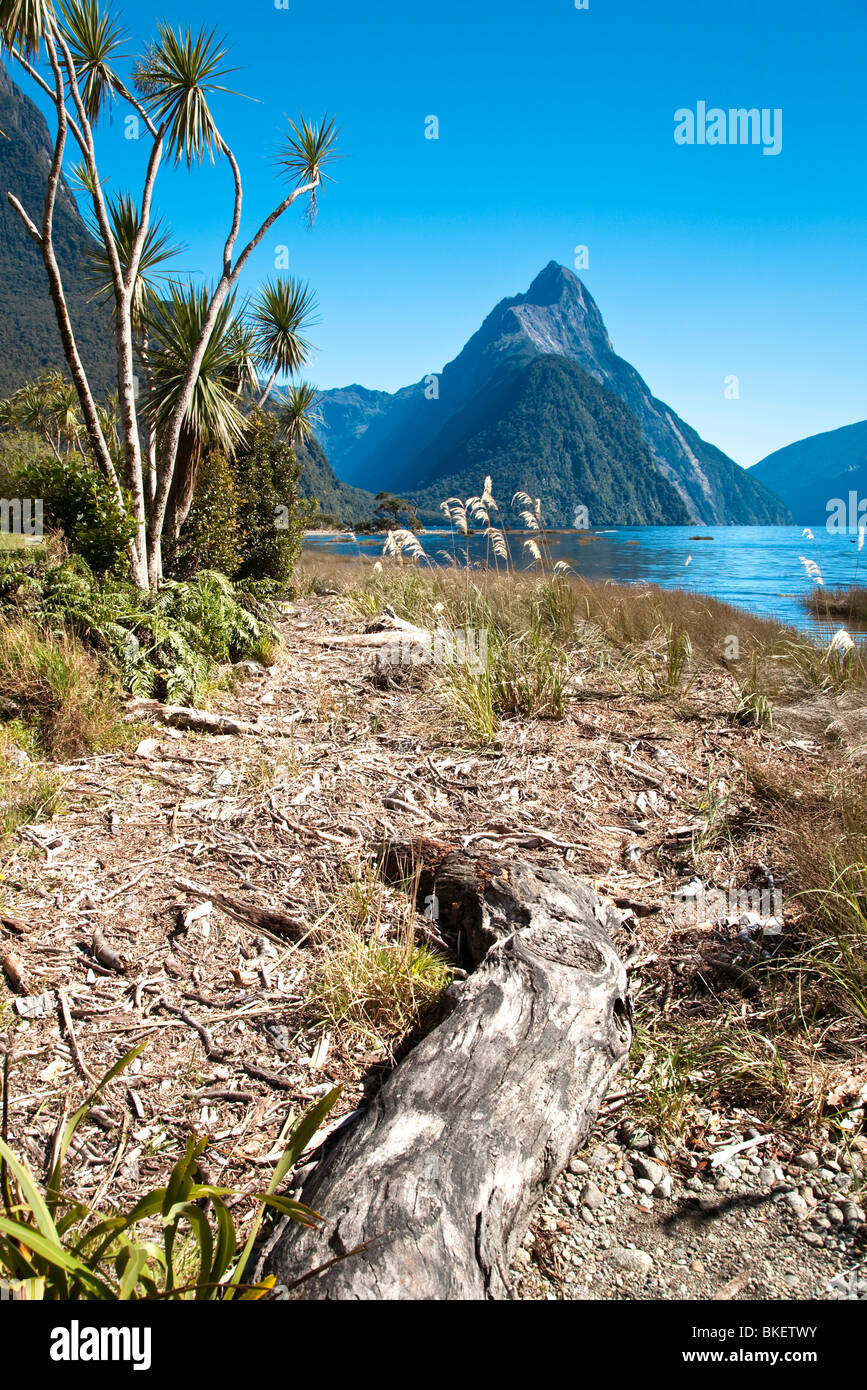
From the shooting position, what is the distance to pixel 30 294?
7175 cm

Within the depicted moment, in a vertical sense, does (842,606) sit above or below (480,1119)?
above

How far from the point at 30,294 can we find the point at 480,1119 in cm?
9128

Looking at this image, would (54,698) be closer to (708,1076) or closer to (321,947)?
(321,947)

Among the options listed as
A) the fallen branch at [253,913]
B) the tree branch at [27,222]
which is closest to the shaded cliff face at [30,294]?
the tree branch at [27,222]

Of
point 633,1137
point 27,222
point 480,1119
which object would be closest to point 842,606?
point 633,1137

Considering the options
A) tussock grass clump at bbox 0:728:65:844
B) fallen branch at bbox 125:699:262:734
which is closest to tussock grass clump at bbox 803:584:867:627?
fallen branch at bbox 125:699:262:734

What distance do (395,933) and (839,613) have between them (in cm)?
1075

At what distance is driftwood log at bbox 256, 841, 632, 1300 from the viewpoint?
139 cm

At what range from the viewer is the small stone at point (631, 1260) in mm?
1530

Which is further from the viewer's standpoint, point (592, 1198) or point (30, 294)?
point (30, 294)

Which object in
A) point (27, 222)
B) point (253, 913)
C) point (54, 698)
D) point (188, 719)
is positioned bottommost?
point (253, 913)

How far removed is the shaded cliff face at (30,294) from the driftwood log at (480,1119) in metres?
40.7

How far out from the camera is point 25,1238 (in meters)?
0.99

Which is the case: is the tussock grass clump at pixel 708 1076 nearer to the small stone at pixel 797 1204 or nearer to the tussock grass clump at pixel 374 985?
the small stone at pixel 797 1204
